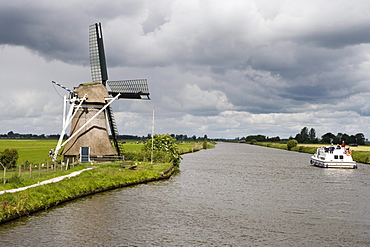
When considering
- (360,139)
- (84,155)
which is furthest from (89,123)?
(360,139)

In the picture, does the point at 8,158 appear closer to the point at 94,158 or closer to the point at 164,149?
the point at 94,158

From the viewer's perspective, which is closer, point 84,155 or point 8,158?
point 8,158

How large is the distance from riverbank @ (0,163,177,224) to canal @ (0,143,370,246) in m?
0.66

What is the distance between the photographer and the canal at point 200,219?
18.3 metres

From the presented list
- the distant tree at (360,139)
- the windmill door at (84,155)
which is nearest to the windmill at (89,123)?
the windmill door at (84,155)

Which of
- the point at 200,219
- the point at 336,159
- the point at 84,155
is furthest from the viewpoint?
the point at 336,159

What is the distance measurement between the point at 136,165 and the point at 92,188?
14.8 metres

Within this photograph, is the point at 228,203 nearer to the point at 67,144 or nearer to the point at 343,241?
the point at 343,241

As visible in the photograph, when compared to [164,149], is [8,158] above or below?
below

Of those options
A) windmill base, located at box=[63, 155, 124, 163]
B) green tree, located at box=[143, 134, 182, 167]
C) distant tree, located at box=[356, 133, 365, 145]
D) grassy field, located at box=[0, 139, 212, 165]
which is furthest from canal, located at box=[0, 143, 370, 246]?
distant tree, located at box=[356, 133, 365, 145]

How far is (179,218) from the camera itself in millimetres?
22906

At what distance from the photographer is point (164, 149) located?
56875 mm

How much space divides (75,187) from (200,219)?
11.2 metres

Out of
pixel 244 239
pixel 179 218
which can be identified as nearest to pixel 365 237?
pixel 244 239
